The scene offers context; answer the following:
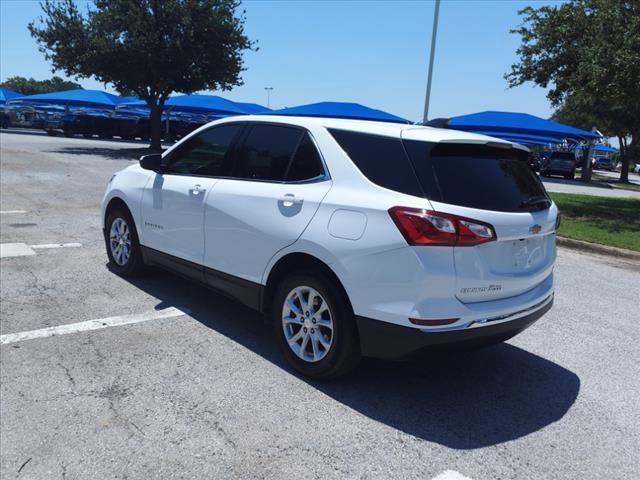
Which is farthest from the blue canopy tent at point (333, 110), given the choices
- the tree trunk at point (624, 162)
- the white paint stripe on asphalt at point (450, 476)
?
the tree trunk at point (624, 162)

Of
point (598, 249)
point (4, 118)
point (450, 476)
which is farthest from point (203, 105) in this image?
point (450, 476)

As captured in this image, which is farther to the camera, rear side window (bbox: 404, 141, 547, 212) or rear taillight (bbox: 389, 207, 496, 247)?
rear side window (bbox: 404, 141, 547, 212)

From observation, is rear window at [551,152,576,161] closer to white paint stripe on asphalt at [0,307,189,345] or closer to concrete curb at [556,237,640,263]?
concrete curb at [556,237,640,263]

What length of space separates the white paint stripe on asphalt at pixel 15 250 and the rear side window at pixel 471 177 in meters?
5.52

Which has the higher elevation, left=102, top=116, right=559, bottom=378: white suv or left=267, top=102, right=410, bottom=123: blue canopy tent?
left=267, top=102, right=410, bottom=123: blue canopy tent

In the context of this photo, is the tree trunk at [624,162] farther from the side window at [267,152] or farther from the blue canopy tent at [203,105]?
the side window at [267,152]

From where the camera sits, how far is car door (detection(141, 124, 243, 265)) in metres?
4.74

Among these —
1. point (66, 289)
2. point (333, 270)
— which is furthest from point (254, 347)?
point (66, 289)

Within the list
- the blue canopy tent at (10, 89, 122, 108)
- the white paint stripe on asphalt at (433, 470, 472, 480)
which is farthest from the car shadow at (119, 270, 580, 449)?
the blue canopy tent at (10, 89, 122, 108)

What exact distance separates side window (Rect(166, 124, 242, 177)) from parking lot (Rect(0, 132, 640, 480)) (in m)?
1.33

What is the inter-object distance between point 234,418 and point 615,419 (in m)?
2.46

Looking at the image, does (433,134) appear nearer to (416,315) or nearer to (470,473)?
(416,315)

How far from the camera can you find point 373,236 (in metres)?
3.35

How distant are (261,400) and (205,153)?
2.44 m
